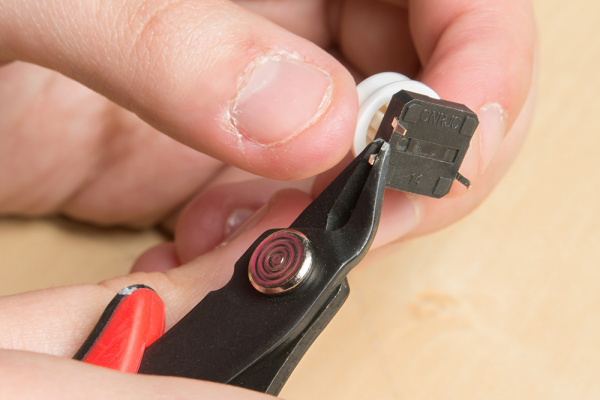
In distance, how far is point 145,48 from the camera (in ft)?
1.96

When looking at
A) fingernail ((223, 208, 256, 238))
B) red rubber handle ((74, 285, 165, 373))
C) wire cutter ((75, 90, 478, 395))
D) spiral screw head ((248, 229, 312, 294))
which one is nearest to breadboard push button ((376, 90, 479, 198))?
wire cutter ((75, 90, 478, 395))

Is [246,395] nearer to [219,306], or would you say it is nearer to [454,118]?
[219,306]

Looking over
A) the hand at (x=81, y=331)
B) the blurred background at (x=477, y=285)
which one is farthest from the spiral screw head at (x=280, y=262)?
the blurred background at (x=477, y=285)

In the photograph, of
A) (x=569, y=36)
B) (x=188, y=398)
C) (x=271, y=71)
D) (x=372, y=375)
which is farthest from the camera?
(x=569, y=36)

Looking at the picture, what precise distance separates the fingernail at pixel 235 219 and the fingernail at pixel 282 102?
1.26 ft

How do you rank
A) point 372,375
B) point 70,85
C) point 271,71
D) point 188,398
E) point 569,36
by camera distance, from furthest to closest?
point 569,36
point 70,85
point 372,375
point 271,71
point 188,398

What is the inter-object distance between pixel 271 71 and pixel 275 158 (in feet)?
0.27

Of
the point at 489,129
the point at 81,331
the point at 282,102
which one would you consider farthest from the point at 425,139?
the point at 81,331

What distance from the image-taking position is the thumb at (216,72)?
23.2 inches

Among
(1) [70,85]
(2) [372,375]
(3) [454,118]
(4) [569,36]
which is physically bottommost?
(2) [372,375]

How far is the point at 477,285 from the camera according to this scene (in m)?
0.96

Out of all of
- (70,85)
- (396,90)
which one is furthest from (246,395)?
(70,85)

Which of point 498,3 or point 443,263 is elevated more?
point 498,3

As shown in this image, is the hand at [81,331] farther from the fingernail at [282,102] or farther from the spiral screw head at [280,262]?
the fingernail at [282,102]
